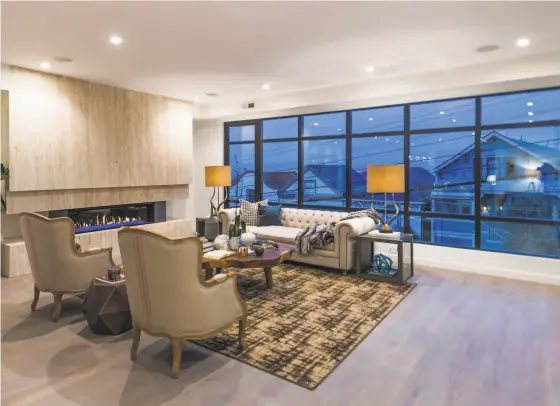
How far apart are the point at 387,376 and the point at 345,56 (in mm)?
3614

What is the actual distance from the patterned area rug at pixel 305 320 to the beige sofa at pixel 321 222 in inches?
7.7

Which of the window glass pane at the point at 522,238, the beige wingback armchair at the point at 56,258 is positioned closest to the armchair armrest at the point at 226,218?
the beige wingback armchair at the point at 56,258

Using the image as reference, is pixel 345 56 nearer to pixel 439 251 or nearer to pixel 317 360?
pixel 439 251

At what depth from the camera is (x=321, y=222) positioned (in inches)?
240

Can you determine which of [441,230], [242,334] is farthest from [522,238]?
[242,334]

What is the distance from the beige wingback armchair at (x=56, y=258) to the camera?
3.53 meters

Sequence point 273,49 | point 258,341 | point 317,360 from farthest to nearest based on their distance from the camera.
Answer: point 273,49, point 258,341, point 317,360

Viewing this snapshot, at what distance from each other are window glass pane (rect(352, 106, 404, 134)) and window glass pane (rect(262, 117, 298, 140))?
50.6 inches

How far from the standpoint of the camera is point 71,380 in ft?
8.48

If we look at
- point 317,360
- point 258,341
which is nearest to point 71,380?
point 258,341

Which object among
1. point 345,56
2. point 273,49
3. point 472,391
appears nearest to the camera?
point 472,391

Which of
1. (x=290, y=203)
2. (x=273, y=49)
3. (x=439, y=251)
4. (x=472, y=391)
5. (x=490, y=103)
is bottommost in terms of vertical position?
(x=472, y=391)

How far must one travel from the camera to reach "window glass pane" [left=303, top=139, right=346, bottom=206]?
23.3 feet

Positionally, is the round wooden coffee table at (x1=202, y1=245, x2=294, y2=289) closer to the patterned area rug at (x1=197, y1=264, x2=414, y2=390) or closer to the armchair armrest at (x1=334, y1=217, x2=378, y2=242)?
the patterned area rug at (x1=197, y1=264, x2=414, y2=390)
